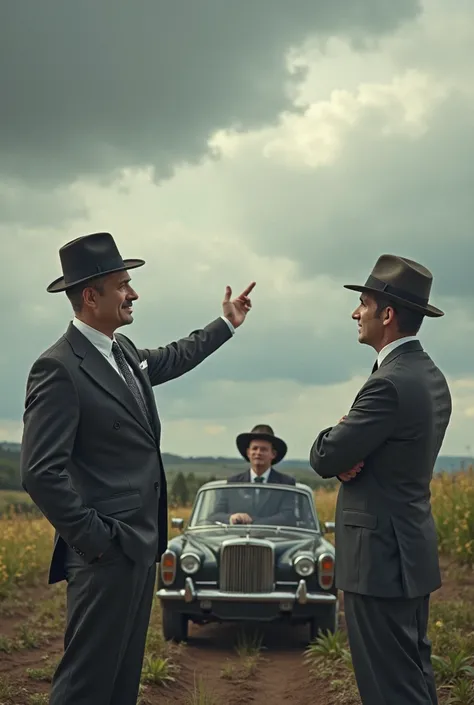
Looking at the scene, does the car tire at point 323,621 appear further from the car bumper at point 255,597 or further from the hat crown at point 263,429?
the hat crown at point 263,429

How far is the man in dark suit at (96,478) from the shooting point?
14.6 ft

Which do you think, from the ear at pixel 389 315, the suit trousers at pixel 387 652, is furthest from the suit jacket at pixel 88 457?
the ear at pixel 389 315

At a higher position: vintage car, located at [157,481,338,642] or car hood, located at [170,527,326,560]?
car hood, located at [170,527,326,560]

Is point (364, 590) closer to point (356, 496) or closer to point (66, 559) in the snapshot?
point (356, 496)

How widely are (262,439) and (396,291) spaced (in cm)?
700

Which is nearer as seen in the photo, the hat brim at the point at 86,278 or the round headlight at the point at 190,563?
the hat brim at the point at 86,278

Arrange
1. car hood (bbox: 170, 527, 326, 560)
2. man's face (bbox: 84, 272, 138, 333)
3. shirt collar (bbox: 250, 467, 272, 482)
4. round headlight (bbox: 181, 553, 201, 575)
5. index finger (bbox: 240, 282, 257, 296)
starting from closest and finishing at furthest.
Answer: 1. man's face (bbox: 84, 272, 138, 333)
2. index finger (bbox: 240, 282, 257, 296)
3. round headlight (bbox: 181, 553, 201, 575)
4. car hood (bbox: 170, 527, 326, 560)
5. shirt collar (bbox: 250, 467, 272, 482)

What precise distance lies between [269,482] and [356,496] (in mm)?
6738

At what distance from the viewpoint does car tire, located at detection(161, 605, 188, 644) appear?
32.0ft

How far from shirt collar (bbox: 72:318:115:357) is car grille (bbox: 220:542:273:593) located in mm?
5273

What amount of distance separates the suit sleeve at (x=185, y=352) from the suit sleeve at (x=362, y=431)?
140 centimetres

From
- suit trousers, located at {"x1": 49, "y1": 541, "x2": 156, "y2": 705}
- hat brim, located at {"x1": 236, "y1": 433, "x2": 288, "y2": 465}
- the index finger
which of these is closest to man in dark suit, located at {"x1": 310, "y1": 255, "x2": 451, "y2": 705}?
suit trousers, located at {"x1": 49, "y1": 541, "x2": 156, "y2": 705}

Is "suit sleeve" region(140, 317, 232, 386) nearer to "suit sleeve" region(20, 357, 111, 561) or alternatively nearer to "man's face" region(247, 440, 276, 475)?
"suit sleeve" region(20, 357, 111, 561)

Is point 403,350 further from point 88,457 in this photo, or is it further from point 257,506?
point 257,506
